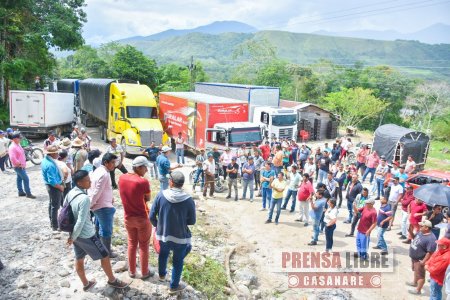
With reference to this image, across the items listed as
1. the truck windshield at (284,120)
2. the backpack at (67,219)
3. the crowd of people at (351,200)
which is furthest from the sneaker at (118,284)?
the truck windshield at (284,120)

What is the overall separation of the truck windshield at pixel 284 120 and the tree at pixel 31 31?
13311 mm

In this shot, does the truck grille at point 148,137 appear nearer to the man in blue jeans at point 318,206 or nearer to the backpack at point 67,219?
the man in blue jeans at point 318,206

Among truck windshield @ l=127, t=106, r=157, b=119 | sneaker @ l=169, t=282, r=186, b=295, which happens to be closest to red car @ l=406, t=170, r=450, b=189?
sneaker @ l=169, t=282, r=186, b=295

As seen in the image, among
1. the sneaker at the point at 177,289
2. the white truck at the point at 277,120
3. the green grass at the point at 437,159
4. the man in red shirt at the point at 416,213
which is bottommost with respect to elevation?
the green grass at the point at 437,159

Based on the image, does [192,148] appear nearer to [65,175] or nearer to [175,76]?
[65,175]

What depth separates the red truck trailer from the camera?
16.3 metres

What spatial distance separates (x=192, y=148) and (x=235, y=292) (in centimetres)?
1195

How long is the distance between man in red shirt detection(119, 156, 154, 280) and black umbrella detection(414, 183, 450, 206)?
735cm

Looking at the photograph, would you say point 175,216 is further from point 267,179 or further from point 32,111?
point 32,111

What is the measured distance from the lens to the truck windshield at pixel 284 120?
2150 centimetres

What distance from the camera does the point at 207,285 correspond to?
21.8ft

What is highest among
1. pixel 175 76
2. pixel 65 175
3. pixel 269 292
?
pixel 175 76

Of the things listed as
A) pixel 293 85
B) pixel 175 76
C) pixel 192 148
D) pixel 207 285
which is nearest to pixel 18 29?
pixel 192 148

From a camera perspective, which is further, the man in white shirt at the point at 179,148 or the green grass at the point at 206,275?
the man in white shirt at the point at 179,148
